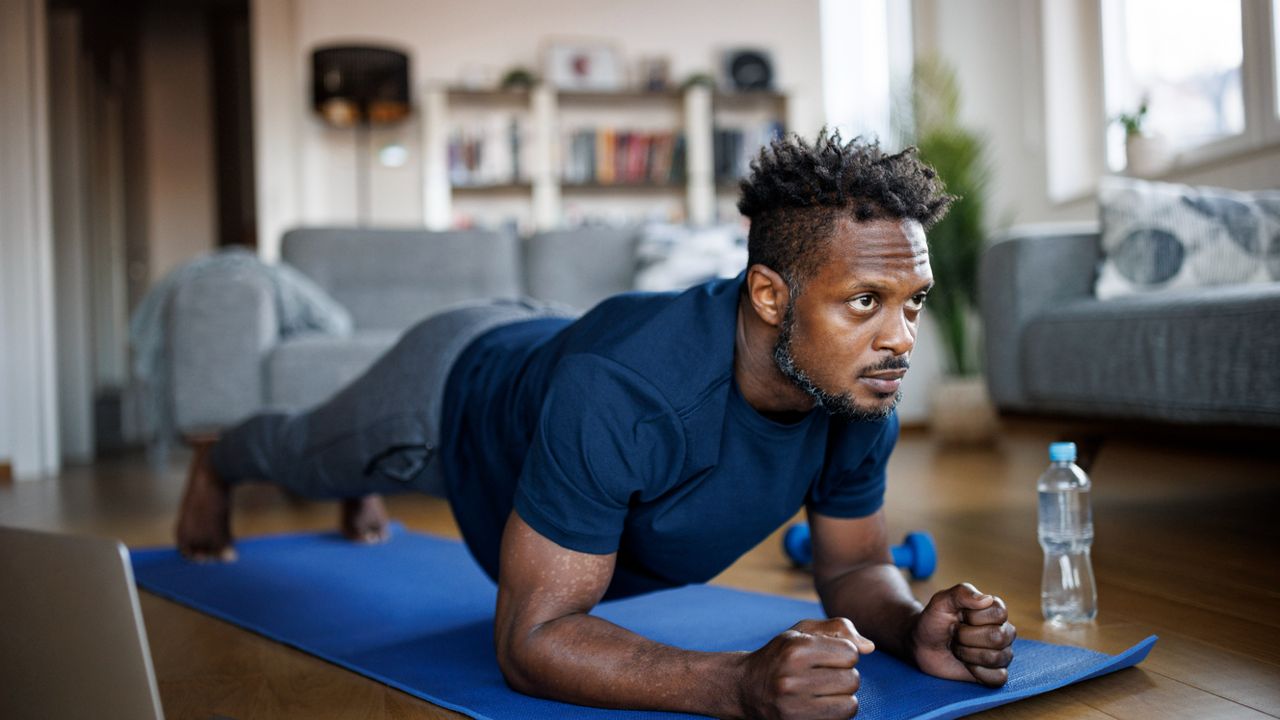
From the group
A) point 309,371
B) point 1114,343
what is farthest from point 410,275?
point 1114,343

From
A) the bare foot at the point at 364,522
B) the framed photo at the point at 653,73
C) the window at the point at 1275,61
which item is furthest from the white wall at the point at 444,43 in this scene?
the bare foot at the point at 364,522

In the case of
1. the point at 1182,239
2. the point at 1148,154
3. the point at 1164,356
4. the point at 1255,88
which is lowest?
the point at 1164,356

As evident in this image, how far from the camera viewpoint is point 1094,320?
7.48 feet

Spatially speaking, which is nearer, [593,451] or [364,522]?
[593,451]

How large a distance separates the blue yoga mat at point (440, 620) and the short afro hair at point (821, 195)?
0.46m

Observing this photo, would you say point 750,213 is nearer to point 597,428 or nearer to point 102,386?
point 597,428

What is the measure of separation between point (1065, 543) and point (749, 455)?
649 millimetres

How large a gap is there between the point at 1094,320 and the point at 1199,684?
1.23 m

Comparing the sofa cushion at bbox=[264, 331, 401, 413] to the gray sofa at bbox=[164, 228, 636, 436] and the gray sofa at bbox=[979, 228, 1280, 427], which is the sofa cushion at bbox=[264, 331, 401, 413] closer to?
the gray sofa at bbox=[164, 228, 636, 436]

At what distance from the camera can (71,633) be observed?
81cm

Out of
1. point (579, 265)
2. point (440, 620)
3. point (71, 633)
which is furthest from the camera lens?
point (579, 265)

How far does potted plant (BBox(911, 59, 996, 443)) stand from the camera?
4363mm

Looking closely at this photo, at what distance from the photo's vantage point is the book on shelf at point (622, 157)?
18.1 feet

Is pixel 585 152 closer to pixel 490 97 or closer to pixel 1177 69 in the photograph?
pixel 490 97
